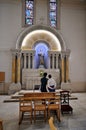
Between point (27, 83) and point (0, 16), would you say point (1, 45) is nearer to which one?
point (0, 16)

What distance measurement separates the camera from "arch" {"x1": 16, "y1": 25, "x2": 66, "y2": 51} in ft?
38.5

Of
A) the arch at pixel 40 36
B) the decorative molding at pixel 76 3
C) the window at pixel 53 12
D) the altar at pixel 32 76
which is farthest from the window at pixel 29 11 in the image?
the altar at pixel 32 76

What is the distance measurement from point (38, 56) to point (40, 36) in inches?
59.7

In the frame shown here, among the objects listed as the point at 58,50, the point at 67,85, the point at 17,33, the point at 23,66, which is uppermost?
the point at 17,33

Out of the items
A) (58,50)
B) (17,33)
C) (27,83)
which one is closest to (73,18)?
(58,50)

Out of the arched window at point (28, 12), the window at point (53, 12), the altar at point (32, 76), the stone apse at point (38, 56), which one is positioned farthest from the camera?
the window at point (53, 12)

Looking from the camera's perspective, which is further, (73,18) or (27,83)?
(73,18)

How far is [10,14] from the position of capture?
39.3 ft

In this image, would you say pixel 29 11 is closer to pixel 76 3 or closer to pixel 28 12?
pixel 28 12

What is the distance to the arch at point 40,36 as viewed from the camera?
38.5 ft

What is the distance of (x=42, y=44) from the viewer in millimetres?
12453

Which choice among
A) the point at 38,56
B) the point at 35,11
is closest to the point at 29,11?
the point at 35,11

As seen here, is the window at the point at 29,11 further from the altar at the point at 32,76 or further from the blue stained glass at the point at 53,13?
the altar at the point at 32,76

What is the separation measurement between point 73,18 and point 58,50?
9.11ft
